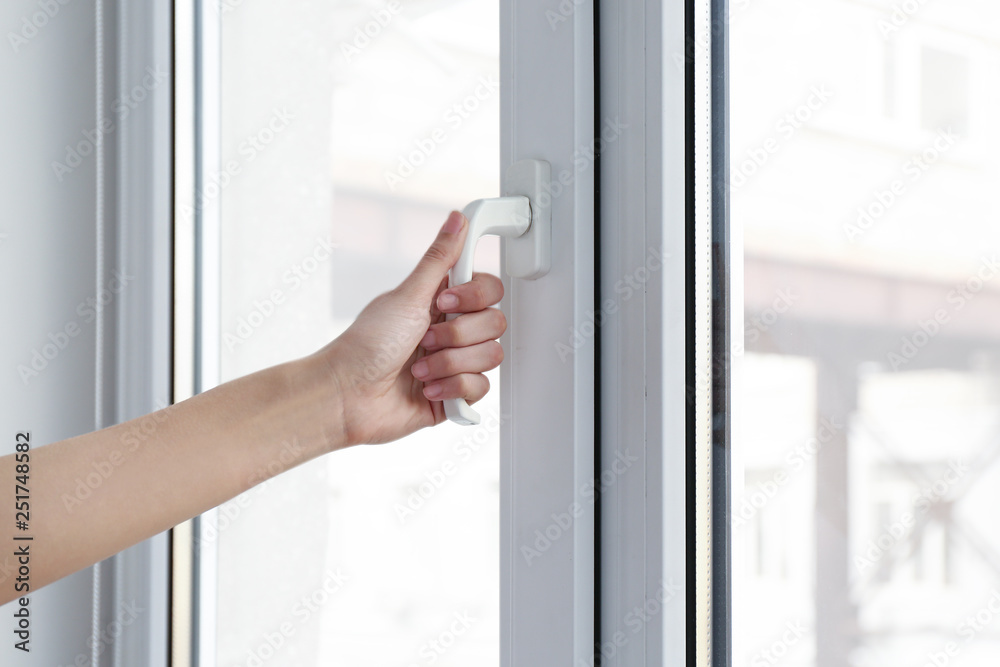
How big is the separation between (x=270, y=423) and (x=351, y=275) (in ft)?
0.79

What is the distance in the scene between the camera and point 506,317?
1.99ft

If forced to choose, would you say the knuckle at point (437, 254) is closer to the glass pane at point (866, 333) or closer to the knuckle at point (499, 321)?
the knuckle at point (499, 321)

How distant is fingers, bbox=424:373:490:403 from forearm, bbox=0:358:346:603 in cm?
9

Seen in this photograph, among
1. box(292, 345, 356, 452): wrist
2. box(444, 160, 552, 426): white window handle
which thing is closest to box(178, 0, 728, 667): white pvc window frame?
box(444, 160, 552, 426): white window handle

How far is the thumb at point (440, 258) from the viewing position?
558mm

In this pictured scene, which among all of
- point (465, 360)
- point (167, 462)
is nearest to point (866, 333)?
point (465, 360)

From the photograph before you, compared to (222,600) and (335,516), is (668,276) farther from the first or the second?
(222,600)

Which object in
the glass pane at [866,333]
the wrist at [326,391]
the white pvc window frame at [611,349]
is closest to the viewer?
the glass pane at [866,333]

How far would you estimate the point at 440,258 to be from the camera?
1.87ft

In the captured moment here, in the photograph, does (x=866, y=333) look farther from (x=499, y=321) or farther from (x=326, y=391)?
(x=326, y=391)

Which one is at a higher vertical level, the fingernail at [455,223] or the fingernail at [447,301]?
the fingernail at [455,223]

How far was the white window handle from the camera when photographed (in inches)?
21.9

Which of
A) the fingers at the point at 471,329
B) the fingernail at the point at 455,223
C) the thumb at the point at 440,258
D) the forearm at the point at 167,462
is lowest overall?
the forearm at the point at 167,462

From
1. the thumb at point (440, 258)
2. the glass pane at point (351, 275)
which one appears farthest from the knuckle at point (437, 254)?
the glass pane at point (351, 275)
